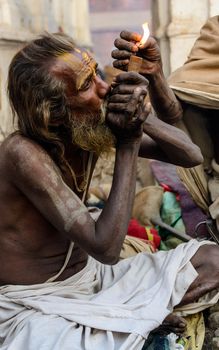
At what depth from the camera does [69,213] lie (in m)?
3.40

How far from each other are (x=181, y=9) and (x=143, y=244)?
10.2 feet

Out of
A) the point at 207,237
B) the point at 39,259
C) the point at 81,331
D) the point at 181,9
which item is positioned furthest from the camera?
the point at 181,9

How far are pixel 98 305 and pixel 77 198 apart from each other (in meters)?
0.48

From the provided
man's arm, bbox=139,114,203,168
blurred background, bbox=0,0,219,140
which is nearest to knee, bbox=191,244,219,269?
man's arm, bbox=139,114,203,168

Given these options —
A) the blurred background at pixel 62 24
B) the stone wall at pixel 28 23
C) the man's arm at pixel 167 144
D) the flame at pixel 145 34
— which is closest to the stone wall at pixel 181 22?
the blurred background at pixel 62 24

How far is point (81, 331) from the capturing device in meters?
3.39

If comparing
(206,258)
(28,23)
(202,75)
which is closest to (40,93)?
(206,258)

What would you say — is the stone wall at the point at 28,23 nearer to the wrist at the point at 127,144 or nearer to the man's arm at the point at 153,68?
the man's arm at the point at 153,68

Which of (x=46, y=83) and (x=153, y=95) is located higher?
(x=46, y=83)

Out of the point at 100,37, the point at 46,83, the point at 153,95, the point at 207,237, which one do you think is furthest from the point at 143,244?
the point at 100,37

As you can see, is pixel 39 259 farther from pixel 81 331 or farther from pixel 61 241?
pixel 81 331

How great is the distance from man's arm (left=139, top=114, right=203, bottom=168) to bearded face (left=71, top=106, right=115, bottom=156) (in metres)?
0.32

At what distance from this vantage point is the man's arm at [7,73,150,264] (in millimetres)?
3373

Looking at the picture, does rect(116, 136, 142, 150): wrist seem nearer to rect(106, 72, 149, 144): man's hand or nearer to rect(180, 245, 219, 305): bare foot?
rect(106, 72, 149, 144): man's hand
